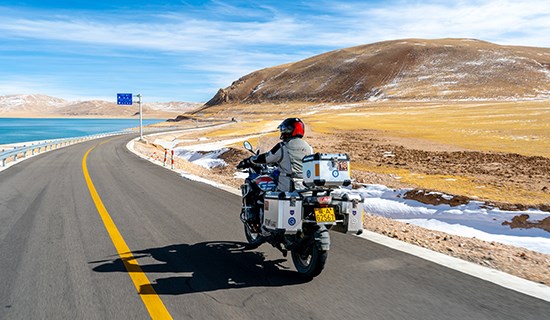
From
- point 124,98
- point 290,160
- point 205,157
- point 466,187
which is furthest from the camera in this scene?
point 124,98

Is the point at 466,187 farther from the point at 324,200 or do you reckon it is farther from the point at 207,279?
the point at 207,279

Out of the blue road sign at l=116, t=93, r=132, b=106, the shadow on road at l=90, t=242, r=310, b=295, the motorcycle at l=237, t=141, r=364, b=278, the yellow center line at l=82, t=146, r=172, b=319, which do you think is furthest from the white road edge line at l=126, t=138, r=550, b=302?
the blue road sign at l=116, t=93, r=132, b=106

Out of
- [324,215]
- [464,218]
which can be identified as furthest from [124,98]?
[324,215]

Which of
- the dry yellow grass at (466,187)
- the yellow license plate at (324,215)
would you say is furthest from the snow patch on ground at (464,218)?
the yellow license plate at (324,215)

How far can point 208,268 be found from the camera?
618 centimetres

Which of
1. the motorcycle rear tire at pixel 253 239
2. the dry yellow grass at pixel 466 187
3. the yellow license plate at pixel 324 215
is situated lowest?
the dry yellow grass at pixel 466 187

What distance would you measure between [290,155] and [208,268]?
194cm

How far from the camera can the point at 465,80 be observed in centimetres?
17450

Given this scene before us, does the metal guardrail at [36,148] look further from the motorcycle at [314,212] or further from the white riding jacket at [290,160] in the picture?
the motorcycle at [314,212]

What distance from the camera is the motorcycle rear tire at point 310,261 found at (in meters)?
5.55

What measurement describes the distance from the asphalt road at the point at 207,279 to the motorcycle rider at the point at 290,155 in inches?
47.6

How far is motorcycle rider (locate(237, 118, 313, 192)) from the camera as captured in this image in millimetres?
6203

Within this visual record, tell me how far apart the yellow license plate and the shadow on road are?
2.67ft

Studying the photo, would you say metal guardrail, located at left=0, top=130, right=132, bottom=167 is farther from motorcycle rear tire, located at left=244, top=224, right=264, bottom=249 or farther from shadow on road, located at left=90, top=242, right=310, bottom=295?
motorcycle rear tire, located at left=244, top=224, right=264, bottom=249
